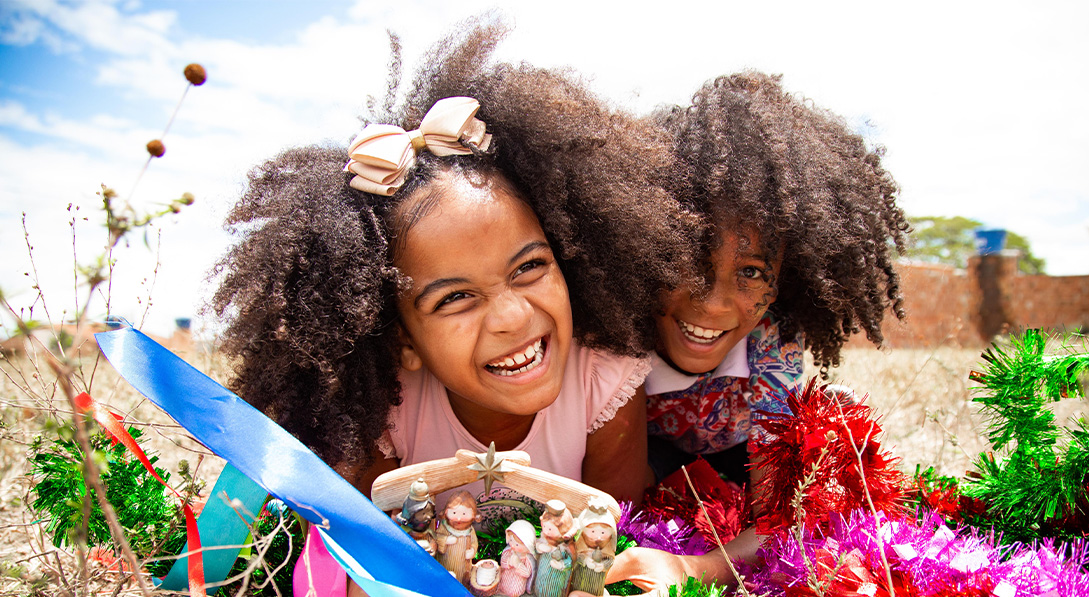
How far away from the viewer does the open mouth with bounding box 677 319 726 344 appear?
221 centimetres

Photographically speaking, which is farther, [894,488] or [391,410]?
[391,410]

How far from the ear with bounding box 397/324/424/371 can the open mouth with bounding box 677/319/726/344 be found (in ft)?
2.73

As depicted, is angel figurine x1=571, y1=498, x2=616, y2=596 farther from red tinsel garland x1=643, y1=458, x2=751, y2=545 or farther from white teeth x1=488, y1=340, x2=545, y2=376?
red tinsel garland x1=643, y1=458, x2=751, y2=545

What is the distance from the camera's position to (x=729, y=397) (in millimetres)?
2455

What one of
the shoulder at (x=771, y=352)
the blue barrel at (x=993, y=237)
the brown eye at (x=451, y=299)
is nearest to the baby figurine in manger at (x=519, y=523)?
the brown eye at (x=451, y=299)

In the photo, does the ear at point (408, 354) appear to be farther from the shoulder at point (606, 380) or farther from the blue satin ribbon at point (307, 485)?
the blue satin ribbon at point (307, 485)

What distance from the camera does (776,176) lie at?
1959 millimetres

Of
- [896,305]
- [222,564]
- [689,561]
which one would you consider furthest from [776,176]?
[222,564]

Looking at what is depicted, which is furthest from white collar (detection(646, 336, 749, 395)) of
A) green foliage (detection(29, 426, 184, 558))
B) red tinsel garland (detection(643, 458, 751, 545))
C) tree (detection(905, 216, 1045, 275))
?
tree (detection(905, 216, 1045, 275))

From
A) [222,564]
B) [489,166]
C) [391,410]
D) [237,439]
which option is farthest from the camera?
[391,410]

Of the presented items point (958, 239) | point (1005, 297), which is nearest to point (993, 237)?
point (1005, 297)

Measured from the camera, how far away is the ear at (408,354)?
1.95 m

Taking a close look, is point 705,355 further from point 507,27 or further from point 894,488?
point 507,27

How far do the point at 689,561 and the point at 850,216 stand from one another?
1.12 metres
